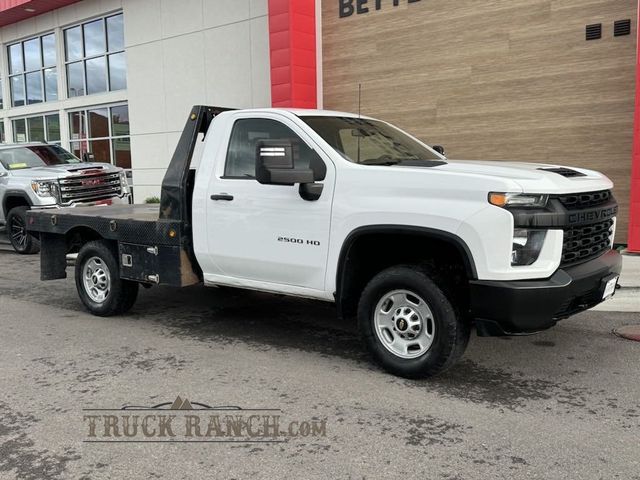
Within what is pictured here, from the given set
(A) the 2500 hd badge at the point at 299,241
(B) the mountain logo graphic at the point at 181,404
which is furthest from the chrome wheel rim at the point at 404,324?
(B) the mountain logo graphic at the point at 181,404

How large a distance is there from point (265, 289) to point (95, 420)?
182cm

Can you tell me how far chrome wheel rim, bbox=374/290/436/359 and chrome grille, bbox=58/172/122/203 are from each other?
8501 mm

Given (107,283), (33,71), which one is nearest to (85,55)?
(33,71)

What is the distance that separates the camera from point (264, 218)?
511cm

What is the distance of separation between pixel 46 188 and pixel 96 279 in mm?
5432

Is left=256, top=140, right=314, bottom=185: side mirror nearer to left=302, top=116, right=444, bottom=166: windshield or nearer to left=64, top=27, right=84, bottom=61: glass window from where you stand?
left=302, top=116, right=444, bottom=166: windshield

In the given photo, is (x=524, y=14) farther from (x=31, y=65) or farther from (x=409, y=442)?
(x=31, y=65)

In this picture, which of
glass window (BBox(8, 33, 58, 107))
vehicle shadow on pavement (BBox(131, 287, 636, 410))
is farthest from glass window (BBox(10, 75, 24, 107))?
vehicle shadow on pavement (BBox(131, 287, 636, 410))

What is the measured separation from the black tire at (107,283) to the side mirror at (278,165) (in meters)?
2.53

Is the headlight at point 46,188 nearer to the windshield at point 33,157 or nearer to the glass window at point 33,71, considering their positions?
the windshield at point 33,157

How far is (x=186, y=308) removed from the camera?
23.3 ft

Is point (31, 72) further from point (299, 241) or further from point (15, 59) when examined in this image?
point (299, 241)

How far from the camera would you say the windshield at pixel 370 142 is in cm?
499

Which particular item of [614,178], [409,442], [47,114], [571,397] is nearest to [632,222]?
[614,178]
